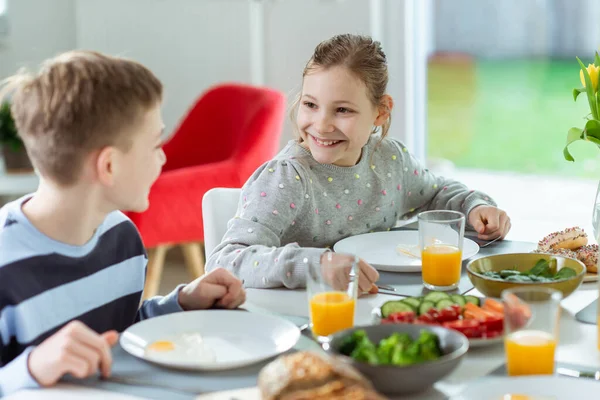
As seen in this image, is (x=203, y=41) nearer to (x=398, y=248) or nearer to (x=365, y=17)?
(x=365, y=17)

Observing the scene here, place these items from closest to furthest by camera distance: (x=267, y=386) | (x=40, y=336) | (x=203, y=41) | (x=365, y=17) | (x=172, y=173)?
(x=267, y=386) → (x=40, y=336) → (x=172, y=173) → (x=365, y=17) → (x=203, y=41)

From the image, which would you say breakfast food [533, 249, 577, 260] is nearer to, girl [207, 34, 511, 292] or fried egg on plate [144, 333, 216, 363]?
girl [207, 34, 511, 292]

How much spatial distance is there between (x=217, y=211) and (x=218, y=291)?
21.3 inches

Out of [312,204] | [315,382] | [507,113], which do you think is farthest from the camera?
[507,113]

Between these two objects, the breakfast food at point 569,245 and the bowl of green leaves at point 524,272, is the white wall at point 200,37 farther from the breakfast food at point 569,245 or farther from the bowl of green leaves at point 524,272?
the bowl of green leaves at point 524,272

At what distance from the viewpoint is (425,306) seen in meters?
1.32

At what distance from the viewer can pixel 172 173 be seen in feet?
11.3

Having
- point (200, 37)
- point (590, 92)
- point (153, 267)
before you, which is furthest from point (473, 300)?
point (200, 37)

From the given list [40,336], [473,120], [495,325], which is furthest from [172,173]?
[473,120]

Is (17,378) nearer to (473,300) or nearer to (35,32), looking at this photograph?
(473,300)

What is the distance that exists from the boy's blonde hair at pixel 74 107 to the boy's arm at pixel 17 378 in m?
0.32

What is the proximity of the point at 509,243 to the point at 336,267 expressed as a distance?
26.1 inches

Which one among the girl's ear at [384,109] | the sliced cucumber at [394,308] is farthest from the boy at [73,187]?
the girl's ear at [384,109]

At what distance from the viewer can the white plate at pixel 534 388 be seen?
107 centimetres
